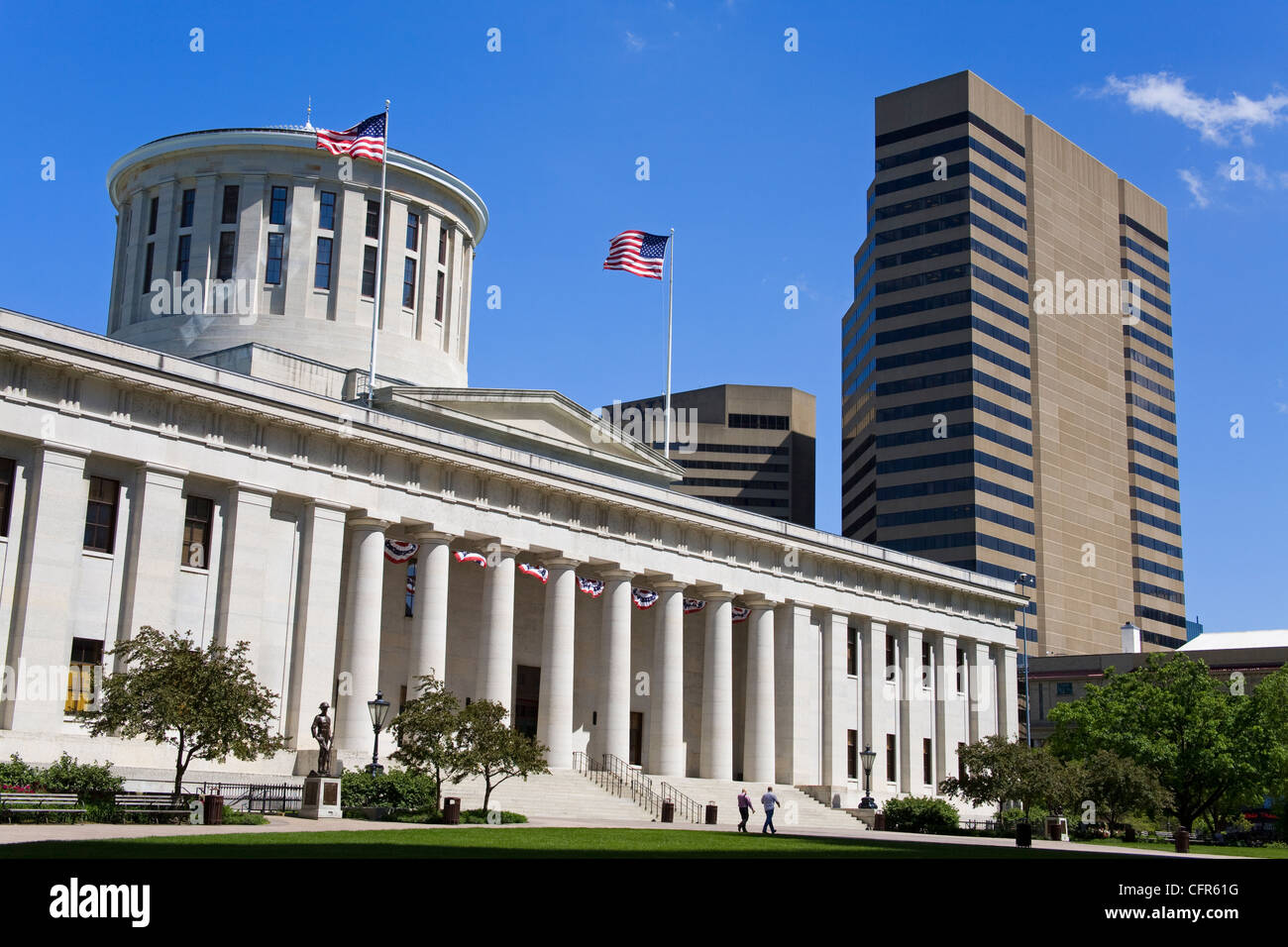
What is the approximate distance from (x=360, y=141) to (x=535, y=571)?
19665 mm

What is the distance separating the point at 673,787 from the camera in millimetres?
56438

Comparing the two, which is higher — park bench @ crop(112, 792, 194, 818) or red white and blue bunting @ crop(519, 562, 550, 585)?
red white and blue bunting @ crop(519, 562, 550, 585)

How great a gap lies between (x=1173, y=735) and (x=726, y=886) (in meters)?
70.7

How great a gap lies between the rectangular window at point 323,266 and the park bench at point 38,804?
1441 inches

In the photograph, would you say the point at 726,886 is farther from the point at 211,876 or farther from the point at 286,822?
the point at 286,822

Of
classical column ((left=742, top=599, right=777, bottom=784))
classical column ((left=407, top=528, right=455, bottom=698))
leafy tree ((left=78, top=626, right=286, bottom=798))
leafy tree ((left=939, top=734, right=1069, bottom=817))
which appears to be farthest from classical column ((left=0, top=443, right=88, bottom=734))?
leafy tree ((left=939, top=734, right=1069, bottom=817))

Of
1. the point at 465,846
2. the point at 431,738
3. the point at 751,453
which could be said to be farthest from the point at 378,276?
the point at 751,453

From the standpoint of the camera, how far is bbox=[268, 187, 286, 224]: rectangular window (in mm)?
65375

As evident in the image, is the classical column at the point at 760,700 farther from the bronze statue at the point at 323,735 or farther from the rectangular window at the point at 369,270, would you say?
the bronze statue at the point at 323,735

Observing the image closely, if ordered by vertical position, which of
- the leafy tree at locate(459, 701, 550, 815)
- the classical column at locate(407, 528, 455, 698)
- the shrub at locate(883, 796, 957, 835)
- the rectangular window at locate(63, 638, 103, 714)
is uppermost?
the classical column at locate(407, 528, 455, 698)

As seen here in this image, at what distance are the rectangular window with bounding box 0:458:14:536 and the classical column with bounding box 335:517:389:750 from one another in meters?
12.8

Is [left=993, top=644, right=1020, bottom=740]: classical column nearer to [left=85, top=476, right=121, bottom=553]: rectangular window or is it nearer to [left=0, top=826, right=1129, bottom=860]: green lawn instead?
[left=0, top=826, right=1129, bottom=860]: green lawn

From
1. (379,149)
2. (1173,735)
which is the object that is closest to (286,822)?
(379,149)

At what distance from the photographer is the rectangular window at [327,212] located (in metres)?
66.2
